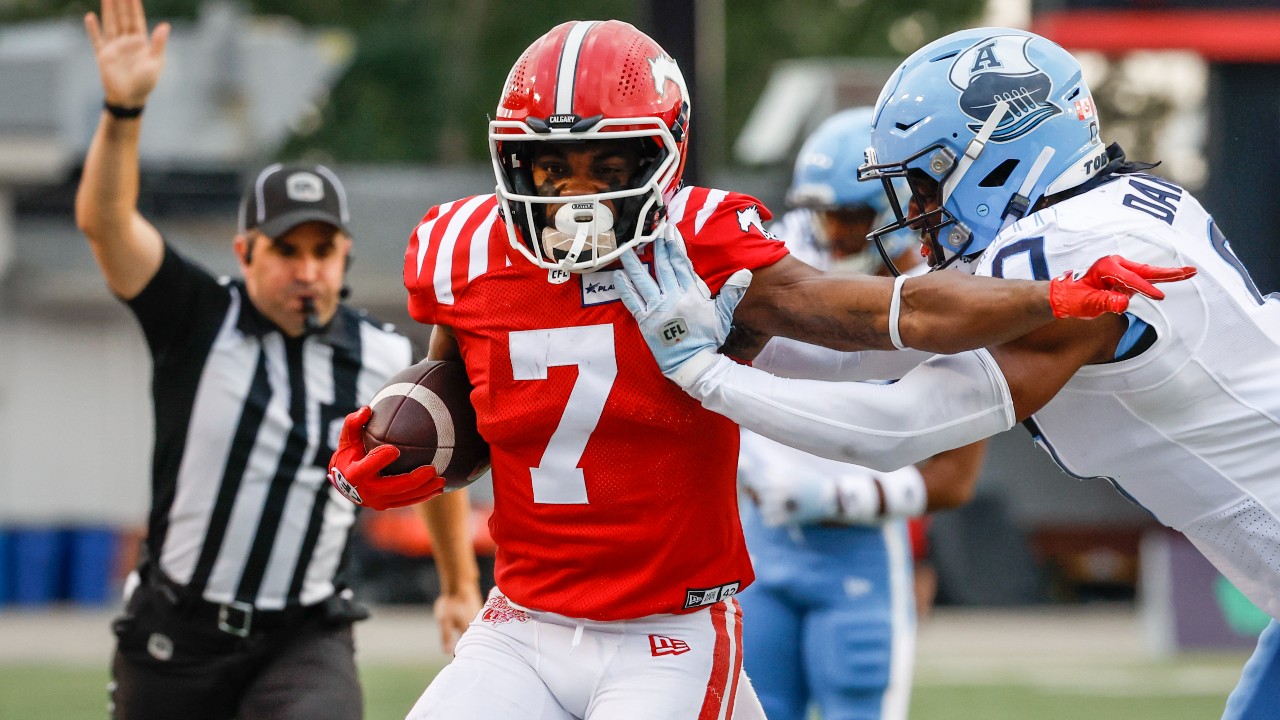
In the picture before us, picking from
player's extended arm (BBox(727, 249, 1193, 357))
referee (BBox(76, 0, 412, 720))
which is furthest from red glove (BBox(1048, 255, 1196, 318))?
referee (BBox(76, 0, 412, 720))

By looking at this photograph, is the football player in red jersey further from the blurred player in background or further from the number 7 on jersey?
the blurred player in background

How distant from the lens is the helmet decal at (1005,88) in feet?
9.29

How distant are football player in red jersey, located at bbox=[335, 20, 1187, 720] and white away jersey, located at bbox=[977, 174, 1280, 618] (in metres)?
0.24

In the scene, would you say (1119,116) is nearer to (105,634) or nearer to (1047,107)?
(105,634)

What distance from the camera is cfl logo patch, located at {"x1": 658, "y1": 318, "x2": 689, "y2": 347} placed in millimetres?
2598

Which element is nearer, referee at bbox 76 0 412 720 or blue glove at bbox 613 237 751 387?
blue glove at bbox 613 237 751 387

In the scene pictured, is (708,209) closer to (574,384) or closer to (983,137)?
(574,384)

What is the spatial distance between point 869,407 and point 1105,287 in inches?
17.0

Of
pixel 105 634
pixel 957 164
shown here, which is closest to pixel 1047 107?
pixel 957 164

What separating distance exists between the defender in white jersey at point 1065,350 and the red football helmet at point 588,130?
0.51 feet

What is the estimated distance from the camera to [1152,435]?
2709 mm

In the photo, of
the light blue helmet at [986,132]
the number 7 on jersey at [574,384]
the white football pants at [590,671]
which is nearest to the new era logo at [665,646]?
the white football pants at [590,671]

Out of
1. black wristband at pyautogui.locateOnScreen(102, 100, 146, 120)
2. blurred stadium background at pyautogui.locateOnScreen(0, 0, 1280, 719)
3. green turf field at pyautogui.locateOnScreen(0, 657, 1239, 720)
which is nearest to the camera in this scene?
black wristband at pyautogui.locateOnScreen(102, 100, 146, 120)

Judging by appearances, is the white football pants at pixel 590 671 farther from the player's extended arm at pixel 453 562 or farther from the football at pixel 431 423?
the player's extended arm at pixel 453 562
